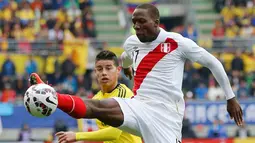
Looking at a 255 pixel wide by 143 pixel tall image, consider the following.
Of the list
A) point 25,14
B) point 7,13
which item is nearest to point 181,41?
point 7,13

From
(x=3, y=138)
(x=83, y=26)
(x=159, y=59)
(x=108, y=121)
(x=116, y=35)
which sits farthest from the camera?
(x=116, y=35)

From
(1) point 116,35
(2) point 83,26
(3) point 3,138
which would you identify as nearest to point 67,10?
(2) point 83,26

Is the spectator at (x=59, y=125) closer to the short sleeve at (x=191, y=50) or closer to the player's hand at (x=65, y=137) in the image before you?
the short sleeve at (x=191, y=50)

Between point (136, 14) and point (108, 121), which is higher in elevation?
point (136, 14)

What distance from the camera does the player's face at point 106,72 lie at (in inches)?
381

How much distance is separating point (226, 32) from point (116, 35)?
169 inches

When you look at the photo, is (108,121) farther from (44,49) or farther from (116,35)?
(116,35)

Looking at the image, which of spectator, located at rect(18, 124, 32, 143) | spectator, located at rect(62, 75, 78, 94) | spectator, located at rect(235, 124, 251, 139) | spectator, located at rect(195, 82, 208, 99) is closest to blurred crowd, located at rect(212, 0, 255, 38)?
spectator, located at rect(195, 82, 208, 99)

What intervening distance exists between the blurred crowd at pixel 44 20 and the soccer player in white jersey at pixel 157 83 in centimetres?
1401

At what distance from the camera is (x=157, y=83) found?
350 inches

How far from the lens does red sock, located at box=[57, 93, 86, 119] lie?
7738 mm

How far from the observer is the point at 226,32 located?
2648 cm

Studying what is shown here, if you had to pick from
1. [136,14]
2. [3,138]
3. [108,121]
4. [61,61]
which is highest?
[136,14]

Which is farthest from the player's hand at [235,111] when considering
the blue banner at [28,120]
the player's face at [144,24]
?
the blue banner at [28,120]
